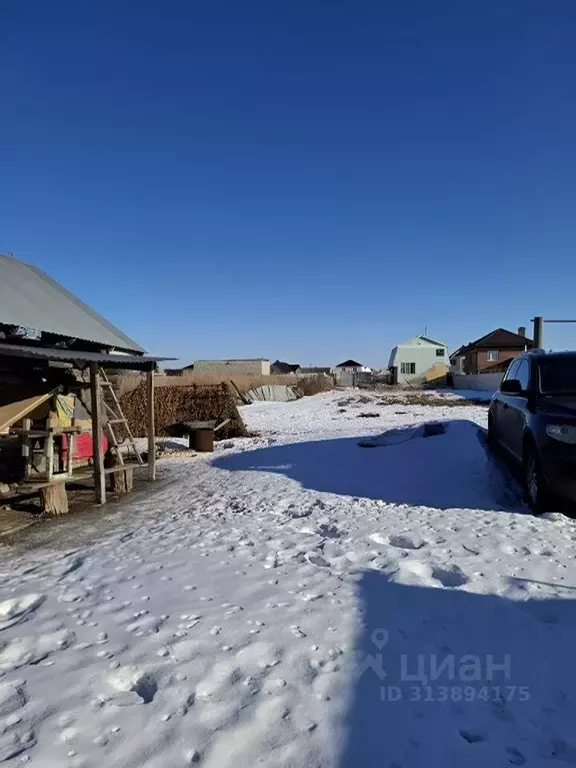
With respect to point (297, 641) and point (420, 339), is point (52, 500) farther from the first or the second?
point (420, 339)

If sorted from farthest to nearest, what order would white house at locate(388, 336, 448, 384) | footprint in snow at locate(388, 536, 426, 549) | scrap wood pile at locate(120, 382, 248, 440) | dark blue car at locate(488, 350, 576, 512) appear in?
white house at locate(388, 336, 448, 384), scrap wood pile at locate(120, 382, 248, 440), dark blue car at locate(488, 350, 576, 512), footprint in snow at locate(388, 536, 426, 549)

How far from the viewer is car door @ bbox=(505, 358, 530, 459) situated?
6832 millimetres

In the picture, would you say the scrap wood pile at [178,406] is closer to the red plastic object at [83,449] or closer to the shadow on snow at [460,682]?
the red plastic object at [83,449]

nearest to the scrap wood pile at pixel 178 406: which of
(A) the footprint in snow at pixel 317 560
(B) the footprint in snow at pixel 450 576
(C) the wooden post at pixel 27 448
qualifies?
(C) the wooden post at pixel 27 448

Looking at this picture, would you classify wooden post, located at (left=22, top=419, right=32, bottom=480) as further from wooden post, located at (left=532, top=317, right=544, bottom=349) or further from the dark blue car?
wooden post, located at (left=532, top=317, right=544, bottom=349)

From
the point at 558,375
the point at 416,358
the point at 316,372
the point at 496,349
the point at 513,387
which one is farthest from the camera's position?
the point at 316,372

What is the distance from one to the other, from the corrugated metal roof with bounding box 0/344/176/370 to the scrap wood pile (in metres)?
6.63

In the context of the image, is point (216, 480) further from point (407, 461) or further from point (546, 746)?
point (546, 746)

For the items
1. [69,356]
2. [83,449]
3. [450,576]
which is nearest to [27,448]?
[69,356]

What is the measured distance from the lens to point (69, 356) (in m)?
7.59

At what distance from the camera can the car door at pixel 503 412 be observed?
7969 millimetres

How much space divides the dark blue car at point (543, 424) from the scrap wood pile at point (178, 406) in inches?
413

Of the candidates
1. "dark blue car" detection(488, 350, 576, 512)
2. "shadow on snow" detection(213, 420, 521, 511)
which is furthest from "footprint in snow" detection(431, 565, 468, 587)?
"shadow on snow" detection(213, 420, 521, 511)

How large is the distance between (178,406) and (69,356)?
989cm
